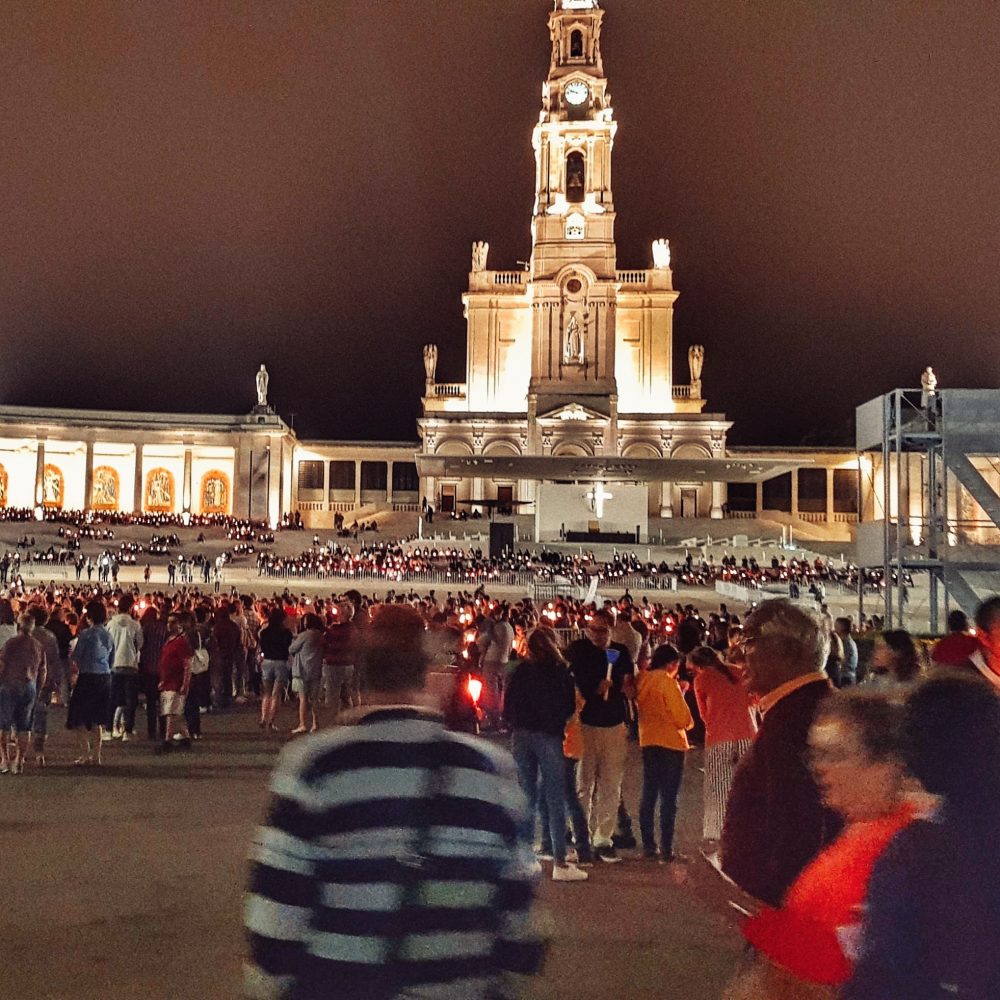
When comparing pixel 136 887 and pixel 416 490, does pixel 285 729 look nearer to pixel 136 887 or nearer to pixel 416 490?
pixel 136 887

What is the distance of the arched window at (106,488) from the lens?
Answer: 222ft

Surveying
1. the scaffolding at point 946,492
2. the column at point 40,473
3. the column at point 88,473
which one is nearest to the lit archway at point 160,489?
the column at point 88,473

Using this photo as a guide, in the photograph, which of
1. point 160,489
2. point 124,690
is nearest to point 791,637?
point 124,690

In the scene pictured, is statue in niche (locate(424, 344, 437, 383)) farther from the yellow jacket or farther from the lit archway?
the yellow jacket

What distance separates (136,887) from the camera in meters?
6.14

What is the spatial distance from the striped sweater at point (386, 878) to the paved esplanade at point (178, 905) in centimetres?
91

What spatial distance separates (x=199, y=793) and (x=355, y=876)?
22.0ft

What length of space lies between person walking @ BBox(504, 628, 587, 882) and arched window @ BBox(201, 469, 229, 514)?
65.7m

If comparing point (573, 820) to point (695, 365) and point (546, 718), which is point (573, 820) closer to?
point (546, 718)

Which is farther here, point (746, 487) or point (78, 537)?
point (746, 487)

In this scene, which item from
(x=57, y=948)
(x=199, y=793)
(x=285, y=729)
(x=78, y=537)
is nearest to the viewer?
(x=57, y=948)

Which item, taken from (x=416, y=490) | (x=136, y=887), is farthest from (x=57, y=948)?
(x=416, y=490)

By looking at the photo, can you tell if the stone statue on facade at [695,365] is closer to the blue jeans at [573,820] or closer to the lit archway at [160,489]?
the lit archway at [160,489]

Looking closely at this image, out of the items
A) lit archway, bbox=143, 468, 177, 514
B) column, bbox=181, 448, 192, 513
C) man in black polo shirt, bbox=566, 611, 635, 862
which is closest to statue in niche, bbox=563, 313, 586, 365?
column, bbox=181, 448, 192, 513
